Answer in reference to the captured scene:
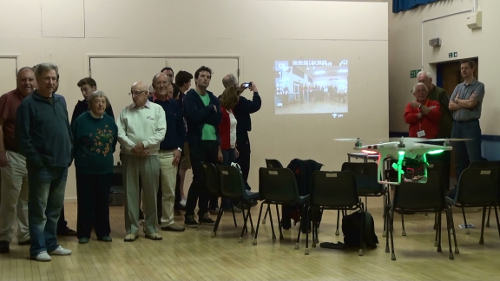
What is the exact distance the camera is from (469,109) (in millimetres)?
8297

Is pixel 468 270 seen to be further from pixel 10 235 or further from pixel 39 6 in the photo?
pixel 39 6

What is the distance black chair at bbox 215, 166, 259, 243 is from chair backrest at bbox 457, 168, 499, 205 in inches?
75.8

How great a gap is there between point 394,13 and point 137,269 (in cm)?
780

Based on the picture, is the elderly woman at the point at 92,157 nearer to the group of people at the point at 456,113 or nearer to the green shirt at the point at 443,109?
the group of people at the point at 456,113

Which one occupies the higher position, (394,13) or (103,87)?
(394,13)

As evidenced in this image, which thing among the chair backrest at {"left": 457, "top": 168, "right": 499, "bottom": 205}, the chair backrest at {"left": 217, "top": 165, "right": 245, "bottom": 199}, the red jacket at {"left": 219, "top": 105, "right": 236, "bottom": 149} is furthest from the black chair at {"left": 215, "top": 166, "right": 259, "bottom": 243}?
the chair backrest at {"left": 457, "top": 168, "right": 499, "bottom": 205}

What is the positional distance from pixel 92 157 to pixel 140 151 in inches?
18.0

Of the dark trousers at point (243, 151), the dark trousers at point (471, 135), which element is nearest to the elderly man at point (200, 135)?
the dark trousers at point (243, 151)

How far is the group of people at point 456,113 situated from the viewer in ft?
26.7

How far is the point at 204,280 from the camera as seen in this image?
4715mm

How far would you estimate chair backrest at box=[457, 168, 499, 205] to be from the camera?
577cm

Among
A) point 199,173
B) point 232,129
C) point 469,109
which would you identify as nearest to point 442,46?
point 469,109

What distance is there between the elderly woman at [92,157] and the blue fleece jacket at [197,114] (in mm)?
1031

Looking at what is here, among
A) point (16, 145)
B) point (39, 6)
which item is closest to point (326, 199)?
point (16, 145)
